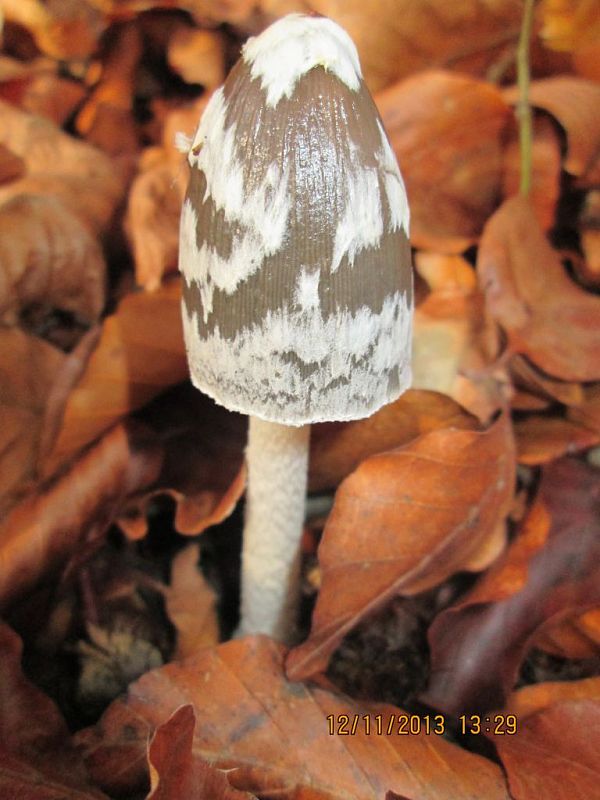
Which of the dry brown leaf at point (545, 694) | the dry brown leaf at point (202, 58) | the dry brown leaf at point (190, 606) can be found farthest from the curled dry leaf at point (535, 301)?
the dry brown leaf at point (202, 58)

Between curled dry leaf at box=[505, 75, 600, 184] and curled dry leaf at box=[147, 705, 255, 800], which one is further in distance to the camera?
curled dry leaf at box=[505, 75, 600, 184]

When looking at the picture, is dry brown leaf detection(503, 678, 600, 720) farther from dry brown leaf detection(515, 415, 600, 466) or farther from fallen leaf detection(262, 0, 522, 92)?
fallen leaf detection(262, 0, 522, 92)

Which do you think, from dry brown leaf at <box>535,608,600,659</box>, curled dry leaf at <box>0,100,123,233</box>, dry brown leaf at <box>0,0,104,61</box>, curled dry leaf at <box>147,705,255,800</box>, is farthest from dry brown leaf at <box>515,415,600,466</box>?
dry brown leaf at <box>0,0,104,61</box>

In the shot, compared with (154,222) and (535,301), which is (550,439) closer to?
(535,301)

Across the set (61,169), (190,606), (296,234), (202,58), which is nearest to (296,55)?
(296,234)

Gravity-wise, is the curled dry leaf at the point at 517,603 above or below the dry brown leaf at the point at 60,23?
below

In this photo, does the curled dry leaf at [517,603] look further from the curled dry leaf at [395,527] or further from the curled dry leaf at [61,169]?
the curled dry leaf at [61,169]
